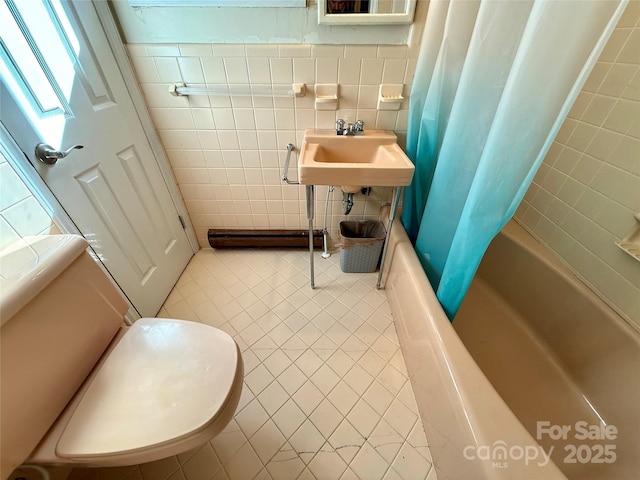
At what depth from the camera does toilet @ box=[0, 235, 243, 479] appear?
0.59 meters

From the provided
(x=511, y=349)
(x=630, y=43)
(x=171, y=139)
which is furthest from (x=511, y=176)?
(x=171, y=139)

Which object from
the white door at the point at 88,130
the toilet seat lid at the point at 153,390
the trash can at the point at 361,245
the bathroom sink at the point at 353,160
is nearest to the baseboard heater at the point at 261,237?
the trash can at the point at 361,245

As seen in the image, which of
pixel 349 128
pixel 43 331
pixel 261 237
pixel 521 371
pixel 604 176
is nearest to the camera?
pixel 43 331

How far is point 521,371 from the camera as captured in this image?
109 cm

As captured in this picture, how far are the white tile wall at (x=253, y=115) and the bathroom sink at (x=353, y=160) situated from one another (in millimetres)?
118

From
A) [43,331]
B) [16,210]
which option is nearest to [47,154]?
[16,210]

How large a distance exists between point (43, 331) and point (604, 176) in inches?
73.4

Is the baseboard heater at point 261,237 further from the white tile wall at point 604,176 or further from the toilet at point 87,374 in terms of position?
the white tile wall at point 604,176

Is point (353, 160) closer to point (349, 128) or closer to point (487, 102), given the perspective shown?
point (349, 128)

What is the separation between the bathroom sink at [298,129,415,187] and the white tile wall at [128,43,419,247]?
0.12 metres

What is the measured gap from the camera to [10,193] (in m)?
0.74

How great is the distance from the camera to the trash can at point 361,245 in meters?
1.49

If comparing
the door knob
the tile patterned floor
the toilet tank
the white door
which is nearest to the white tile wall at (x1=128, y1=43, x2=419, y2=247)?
the white door

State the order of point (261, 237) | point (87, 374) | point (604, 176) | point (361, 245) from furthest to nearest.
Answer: point (261, 237) → point (361, 245) → point (604, 176) → point (87, 374)
